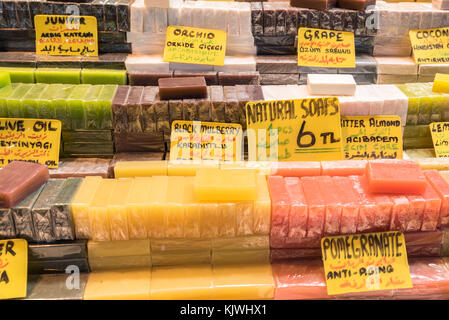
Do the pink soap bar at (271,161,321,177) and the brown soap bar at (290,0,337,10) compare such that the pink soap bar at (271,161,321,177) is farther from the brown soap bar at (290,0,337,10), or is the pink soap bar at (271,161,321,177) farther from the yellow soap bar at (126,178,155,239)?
the brown soap bar at (290,0,337,10)

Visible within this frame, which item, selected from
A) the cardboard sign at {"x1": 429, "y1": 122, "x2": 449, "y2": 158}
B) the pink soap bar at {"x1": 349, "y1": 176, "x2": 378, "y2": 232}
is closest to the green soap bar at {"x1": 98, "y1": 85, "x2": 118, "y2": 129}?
the pink soap bar at {"x1": 349, "y1": 176, "x2": 378, "y2": 232}

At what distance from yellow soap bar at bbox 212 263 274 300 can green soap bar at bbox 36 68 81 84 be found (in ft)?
5.55

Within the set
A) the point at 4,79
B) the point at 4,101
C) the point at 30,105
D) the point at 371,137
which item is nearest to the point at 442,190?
the point at 371,137

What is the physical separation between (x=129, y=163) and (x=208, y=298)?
0.84 meters

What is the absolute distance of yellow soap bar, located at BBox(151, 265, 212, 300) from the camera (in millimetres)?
2145

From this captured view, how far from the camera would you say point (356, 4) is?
3260 mm

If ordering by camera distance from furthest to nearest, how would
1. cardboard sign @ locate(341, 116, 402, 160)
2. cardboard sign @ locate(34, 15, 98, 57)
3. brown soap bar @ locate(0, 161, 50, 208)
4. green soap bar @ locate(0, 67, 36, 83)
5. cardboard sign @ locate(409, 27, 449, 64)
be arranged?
1. cardboard sign @ locate(409, 27, 449, 64)
2. cardboard sign @ locate(34, 15, 98, 57)
3. green soap bar @ locate(0, 67, 36, 83)
4. cardboard sign @ locate(341, 116, 402, 160)
5. brown soap bar @ locate(0, 161, 50, 208)

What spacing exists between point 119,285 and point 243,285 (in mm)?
587

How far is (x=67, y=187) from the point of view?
2.26m

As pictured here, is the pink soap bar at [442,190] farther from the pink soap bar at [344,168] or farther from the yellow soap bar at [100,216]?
the yellow soap bar at [100,216]

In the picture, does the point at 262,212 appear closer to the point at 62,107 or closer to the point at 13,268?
the point at 13,268

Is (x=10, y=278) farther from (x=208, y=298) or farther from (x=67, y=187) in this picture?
(x=208, y=298)

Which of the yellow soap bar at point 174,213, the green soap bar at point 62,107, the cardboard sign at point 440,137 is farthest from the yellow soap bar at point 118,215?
the cardboard sign at point 440,137

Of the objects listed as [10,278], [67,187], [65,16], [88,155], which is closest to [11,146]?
[88,155]
